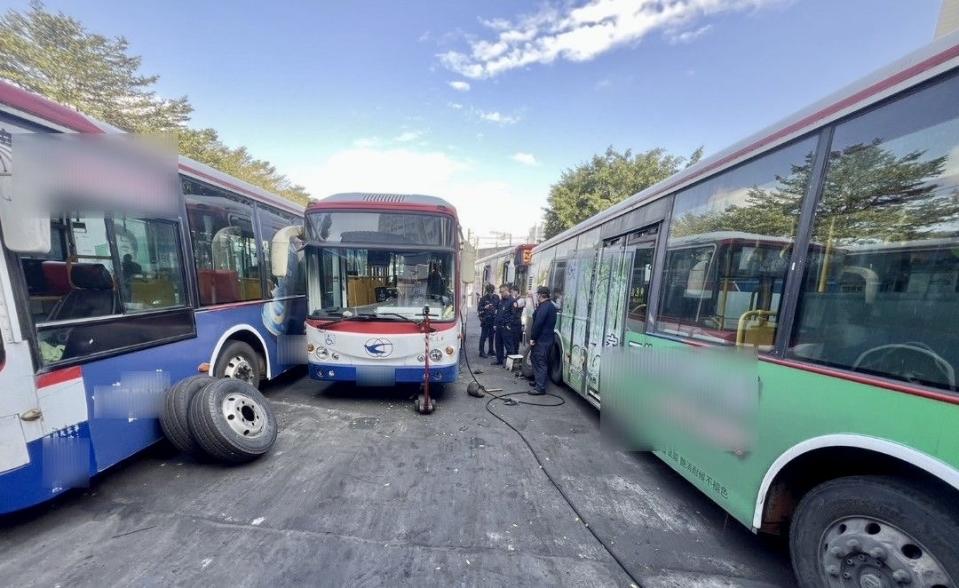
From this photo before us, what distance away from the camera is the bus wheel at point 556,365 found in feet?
22.1

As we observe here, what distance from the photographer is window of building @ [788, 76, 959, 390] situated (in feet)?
5.46

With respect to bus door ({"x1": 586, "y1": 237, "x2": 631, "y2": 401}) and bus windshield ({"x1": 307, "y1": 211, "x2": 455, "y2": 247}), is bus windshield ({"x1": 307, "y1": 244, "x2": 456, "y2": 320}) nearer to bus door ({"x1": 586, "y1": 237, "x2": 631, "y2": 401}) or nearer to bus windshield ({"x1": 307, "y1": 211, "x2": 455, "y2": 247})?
bus windshield ({"x1": 307, "y1": 211, "x2": 455, "y2": 247})

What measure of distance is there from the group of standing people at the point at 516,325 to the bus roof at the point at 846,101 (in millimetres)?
3010

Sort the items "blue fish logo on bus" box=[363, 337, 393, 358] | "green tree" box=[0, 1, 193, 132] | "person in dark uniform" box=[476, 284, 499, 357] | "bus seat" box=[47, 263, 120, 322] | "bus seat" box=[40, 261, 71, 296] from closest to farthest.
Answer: "bus seat" box=[40, 261, 71, 296] → "bus seat" box=[47, 263, 120, 322] → "blue fish logo on bus" box=[363, 337, 393, 358] → "person in dark uniform" box=[476, 284, 499, 357] → "green tree" box=[0, 1, 193, 132]

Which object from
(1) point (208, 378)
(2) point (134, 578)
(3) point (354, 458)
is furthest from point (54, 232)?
(3) point (354, 458)

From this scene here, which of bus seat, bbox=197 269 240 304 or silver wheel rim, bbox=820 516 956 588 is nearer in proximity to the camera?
silver wheel rim, bbox=820 516 956 588

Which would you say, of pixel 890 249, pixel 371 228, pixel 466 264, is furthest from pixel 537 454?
pixel 371 228

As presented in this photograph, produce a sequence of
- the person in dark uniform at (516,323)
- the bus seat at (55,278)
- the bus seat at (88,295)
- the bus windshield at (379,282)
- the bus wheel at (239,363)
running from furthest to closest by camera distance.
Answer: the person in dark uniform at (516,323)
the bus windshield at (379,282)
the bus wheel at (239,363)
the bus seat at (88,295)
the bus seat at (55,278)

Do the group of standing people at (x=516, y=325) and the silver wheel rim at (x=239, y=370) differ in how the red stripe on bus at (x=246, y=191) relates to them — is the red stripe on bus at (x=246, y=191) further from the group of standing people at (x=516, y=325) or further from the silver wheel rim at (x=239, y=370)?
the group of standing people at (x=516, y=325)

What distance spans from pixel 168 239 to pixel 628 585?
200 inches

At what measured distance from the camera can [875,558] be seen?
178 centimetres

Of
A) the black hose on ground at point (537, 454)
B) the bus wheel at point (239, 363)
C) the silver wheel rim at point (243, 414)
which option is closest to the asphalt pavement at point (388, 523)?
the black hose on ground at point (537, 454)

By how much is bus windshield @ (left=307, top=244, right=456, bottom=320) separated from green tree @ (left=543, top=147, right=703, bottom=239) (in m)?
17.9

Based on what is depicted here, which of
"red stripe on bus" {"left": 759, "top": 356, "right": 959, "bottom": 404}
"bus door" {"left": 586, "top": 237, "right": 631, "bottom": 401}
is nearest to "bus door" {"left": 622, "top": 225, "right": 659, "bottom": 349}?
"bus door" {"left": 586, "top": 237, "right": 631, "bottom": 401}
